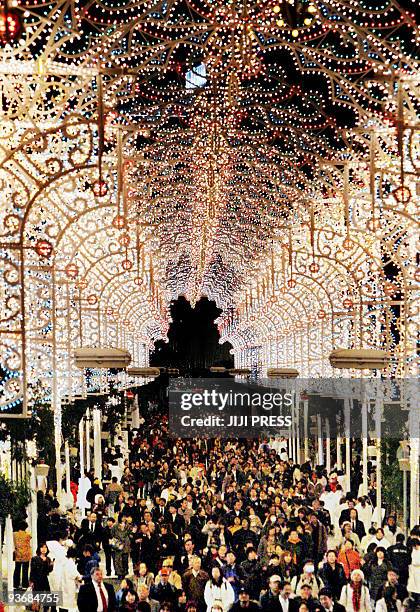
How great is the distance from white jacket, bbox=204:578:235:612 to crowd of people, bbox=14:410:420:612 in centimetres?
2

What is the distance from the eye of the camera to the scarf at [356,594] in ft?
50.1

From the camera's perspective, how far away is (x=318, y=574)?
16750mm

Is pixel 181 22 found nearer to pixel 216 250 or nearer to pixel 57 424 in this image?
pixel 57 424

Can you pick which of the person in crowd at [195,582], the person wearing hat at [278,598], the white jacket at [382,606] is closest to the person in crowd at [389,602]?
the white jacket at [382,606]

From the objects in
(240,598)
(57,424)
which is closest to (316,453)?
(57,424)

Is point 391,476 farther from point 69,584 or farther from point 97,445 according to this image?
point 97,445

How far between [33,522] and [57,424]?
3568 mm

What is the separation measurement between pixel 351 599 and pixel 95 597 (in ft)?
11.6

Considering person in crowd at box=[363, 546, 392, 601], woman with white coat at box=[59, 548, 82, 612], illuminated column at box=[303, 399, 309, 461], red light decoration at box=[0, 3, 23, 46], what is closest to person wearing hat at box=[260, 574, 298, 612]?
person in crowd at box=[363, 546, 392, 601]

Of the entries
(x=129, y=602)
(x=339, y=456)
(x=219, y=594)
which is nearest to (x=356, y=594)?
(x=219, y=594)

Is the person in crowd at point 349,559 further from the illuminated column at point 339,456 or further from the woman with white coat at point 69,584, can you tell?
the illuminated column at point 339,456

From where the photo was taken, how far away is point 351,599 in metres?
15.4

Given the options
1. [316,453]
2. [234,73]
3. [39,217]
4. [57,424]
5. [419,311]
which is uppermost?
[234,73]

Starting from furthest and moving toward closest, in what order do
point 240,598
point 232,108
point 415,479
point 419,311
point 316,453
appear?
point 316,453 < point 415,479 < point 232,108 < point 419,311 < point 240,598
